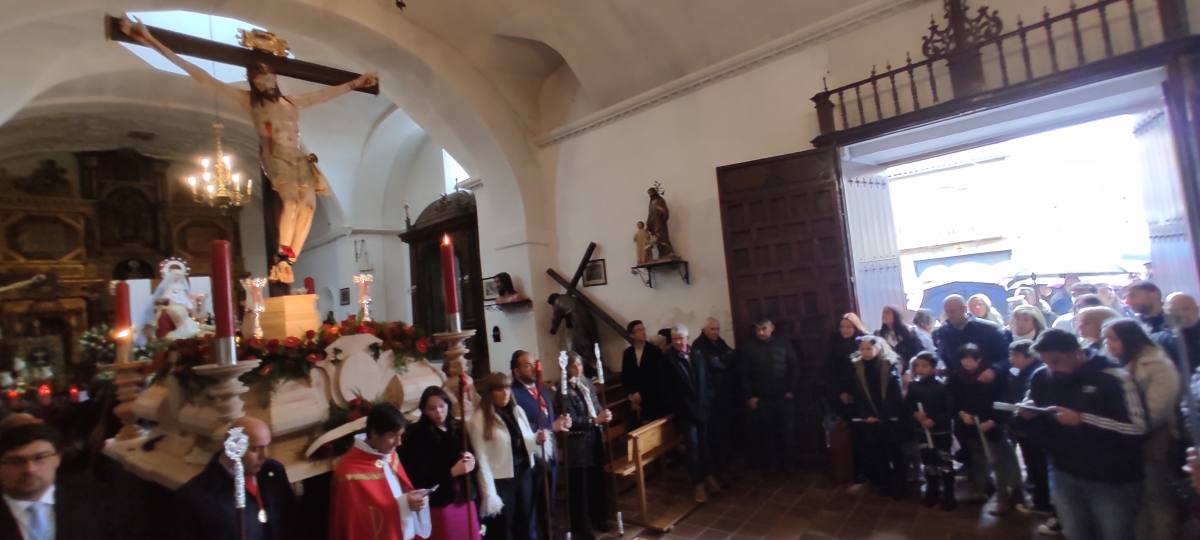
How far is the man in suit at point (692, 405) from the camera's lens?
4.64 metres

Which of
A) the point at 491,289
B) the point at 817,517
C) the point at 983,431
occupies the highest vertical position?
the point at 491,289

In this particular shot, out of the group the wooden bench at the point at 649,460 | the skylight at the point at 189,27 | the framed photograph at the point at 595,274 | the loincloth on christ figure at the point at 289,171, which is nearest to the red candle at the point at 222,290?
the loincloth on christ figure at the point at 289,171

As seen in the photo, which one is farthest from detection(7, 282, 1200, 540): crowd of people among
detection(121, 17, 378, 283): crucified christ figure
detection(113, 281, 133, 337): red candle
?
detection(121, 17, 378, 283): crucified christ figure

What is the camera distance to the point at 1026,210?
920cm

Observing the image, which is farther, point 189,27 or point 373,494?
point 189,27

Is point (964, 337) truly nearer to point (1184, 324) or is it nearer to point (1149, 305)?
point (1149, 305)

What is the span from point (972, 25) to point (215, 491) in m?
5.87

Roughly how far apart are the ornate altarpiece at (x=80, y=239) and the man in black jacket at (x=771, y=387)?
37.6 feet

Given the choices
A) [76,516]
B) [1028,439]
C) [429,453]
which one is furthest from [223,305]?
[1028,439]

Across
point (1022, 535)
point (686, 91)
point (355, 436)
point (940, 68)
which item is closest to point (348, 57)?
point (686, 91)

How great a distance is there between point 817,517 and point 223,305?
159 inches

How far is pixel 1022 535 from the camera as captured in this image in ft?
11.4

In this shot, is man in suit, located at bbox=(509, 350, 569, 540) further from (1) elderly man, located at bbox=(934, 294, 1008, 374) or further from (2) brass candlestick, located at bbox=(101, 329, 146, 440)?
(1) elderly man, located at bbox=(934, 294, 1008, 374)

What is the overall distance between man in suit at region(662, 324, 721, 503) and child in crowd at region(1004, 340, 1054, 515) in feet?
7.08
